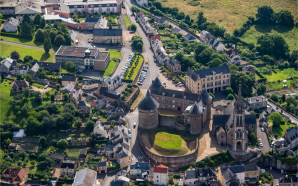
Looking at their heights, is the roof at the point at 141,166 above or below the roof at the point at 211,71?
below

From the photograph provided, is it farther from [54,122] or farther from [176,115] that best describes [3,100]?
[176,115]

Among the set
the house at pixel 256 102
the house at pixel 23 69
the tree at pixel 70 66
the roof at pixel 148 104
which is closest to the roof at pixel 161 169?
the roof at pixel 148 104

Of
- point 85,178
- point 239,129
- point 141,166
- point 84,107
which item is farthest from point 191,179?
point 84,107

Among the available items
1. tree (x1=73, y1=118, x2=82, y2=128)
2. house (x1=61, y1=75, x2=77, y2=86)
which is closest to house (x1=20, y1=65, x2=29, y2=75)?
house (x1=61, y1=75, x2=77, y2=86)

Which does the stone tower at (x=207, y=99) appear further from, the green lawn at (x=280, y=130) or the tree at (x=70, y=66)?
the tree at (x=70, y=66)

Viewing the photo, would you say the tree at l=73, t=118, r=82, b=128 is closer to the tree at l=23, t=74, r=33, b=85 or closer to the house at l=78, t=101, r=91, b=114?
the house at l=78, t=101, r=91, b=114

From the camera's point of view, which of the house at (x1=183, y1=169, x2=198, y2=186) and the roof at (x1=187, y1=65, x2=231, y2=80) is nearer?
the house at (x1=183, y1=169, x2=198, y2=186)

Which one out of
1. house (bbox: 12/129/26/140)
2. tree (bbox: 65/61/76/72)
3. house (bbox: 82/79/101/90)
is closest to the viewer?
house (bbox: 12/129/26/140)

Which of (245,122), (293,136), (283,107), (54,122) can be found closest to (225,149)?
(245,122)
